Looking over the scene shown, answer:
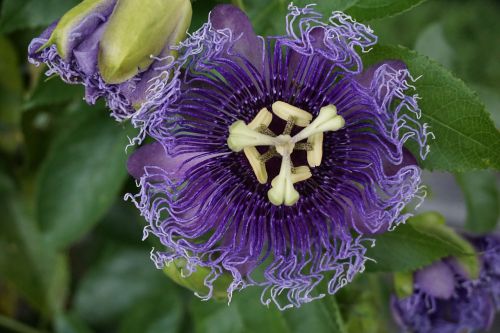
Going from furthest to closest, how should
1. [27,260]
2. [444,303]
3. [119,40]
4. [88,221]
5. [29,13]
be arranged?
[27,260]
[88,221]
[444,303]
[29,13]
[119,40]

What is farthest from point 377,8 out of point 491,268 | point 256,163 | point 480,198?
point 480,198

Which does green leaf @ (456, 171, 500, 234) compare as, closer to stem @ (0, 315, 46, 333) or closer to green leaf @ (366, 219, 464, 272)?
green leaf @ (366, 219, 464, 272)

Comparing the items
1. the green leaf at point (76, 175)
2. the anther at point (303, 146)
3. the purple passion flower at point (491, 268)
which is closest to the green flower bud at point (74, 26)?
the anther at point (303, 146)

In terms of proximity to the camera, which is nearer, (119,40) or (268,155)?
(119,40)

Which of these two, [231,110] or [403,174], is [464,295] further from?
[231,110]

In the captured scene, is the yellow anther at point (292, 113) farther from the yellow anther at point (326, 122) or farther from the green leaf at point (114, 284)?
the green leaf at point (114, 284)

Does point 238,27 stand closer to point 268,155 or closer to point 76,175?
point 268,155

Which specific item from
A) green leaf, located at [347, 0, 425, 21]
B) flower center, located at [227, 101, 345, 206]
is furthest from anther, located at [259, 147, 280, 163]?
green leaf, located at [347, 0, 425, 21]
